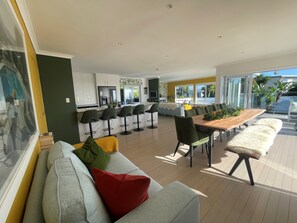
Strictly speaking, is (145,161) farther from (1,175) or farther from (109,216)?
(1,175)

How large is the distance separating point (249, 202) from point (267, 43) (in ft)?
10.9

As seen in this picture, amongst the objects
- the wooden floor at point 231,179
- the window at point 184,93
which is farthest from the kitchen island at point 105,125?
the window at point 184,93

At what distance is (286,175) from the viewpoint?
6.90 feet

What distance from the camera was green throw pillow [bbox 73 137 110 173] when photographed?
56.0 inches

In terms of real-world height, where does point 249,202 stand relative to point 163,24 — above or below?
below

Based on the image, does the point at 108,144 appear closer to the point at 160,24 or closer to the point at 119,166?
the point at 119,166

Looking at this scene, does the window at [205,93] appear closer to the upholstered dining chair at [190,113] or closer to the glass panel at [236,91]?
the glass panel at [236,91]

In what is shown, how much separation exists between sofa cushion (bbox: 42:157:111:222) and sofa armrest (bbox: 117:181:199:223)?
0.15 meters

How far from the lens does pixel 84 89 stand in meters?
6.21

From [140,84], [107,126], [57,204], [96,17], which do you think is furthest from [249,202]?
[140,84]

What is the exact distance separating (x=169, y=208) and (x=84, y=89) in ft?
21.0

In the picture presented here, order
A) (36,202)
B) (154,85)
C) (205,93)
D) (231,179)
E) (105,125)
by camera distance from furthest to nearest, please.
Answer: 1. (205,93)
2. (154,85)
3. (105,125)
4. (231,179)
5. (36,202)

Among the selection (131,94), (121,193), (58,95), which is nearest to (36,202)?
(121,193)

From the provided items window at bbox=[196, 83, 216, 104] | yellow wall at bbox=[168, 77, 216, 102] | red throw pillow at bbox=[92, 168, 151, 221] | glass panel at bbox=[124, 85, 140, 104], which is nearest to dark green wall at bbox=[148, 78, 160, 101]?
glass panel at bbox=[124, 85, 140, 104]
